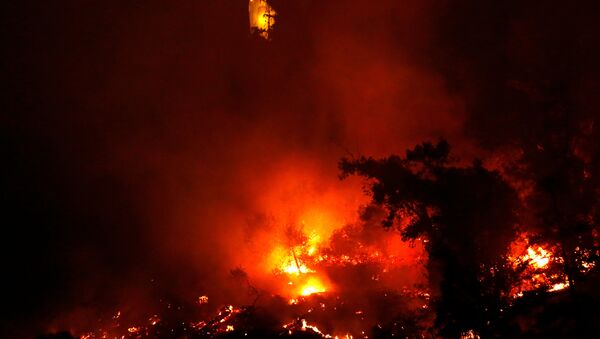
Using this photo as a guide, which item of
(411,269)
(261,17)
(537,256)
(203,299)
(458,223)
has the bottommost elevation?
(458,223)

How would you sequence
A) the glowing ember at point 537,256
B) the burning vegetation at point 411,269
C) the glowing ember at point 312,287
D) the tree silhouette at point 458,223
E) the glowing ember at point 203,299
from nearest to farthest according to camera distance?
the tree silhouette at point 458,223
the burning vegetation at point 411,269
the glowing ember at point 537,256
the glowing ember at point 312,287
the glowing ember at point 203,299

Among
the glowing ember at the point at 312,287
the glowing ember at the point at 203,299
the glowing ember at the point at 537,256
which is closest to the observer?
the glowing ember at the point at 537,256

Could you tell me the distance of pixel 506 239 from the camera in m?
14.3

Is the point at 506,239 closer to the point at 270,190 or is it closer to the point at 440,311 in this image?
the point at 440,311

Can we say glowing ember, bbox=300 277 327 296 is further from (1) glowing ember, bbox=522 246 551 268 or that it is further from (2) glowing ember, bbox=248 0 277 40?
(2) glowing ember, bbox=248 0 277 40

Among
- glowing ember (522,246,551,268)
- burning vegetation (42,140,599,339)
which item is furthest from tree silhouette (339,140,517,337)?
glowing ember (522,246,551,268)

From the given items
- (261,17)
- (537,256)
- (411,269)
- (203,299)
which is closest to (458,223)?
(537,256)

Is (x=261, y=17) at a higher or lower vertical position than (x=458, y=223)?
higher

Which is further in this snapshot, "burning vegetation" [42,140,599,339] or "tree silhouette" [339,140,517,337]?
"burning vegetation" [42,140,599,339]

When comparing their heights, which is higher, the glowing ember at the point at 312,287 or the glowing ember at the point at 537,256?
the glowing ember at the point at 312,287

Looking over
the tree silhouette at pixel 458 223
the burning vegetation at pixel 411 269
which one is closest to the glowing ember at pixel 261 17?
the burning vegetation at pixel 411 269

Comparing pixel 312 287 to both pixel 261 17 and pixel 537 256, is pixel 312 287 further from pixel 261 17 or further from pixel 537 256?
pixel 261 17

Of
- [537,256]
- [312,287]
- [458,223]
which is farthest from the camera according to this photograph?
[312,287]

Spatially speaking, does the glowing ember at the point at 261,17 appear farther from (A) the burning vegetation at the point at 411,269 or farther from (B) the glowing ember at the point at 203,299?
(B) the glowing ember at the point at 203,299
